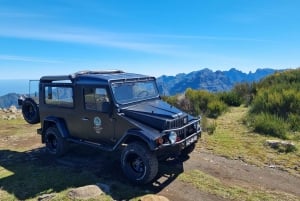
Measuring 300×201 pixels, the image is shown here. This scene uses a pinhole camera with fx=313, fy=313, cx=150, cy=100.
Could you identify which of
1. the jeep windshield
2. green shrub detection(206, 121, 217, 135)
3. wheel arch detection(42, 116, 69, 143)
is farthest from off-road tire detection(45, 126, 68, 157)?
green shrub detection(206, 121, 217, 135)

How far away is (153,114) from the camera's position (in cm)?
675

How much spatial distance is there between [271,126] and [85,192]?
22.3 feet

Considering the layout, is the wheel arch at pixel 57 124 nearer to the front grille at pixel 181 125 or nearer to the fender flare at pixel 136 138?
the fender flare at pixel 136 138

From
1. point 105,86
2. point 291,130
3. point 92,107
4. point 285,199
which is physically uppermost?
point 105,86

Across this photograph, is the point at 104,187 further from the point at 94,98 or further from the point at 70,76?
the point at 70,76

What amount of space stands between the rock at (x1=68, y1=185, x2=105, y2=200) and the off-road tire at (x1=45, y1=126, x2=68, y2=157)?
258 centimetres

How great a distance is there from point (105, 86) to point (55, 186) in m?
2.40

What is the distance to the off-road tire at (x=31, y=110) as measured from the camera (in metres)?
9.66

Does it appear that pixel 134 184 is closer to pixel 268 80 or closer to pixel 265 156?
pixel 265 156

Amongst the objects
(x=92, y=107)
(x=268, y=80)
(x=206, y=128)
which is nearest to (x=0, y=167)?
(x=92, y=107)

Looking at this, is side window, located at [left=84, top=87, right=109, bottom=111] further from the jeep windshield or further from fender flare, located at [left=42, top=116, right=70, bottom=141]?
fender flare, located at [left=42, top=116, right=70, bottom=141]

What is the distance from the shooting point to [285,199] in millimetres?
5770

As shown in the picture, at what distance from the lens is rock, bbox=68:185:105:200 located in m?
5.86

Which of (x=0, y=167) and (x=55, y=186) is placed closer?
(x=55, y=186)
